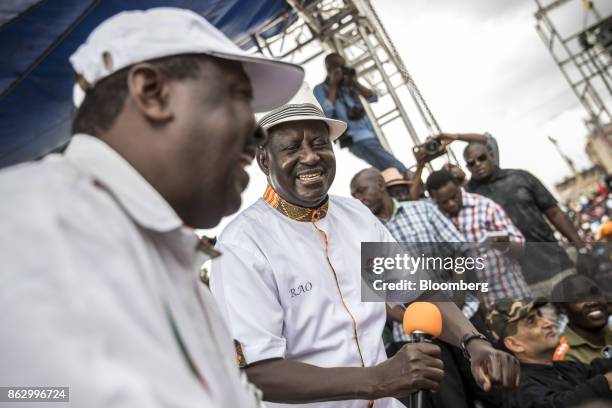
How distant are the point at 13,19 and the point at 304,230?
3.20 meters

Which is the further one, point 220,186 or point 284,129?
point 284,129

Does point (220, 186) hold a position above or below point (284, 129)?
below

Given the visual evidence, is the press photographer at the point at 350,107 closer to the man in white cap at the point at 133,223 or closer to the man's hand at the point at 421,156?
the man's hand at the point at 421,156

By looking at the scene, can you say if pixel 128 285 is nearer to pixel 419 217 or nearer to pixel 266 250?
pixel 266 250

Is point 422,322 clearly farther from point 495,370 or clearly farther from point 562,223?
point 562,223

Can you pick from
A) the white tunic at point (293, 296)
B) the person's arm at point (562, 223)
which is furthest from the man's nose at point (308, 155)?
the person's arm at point (562, 223)

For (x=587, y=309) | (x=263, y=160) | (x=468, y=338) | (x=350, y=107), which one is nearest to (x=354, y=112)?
(x=350, y=107)

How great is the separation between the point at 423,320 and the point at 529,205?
3.37 meters

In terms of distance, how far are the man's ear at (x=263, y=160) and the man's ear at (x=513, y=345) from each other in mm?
2360

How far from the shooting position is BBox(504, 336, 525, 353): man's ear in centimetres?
327

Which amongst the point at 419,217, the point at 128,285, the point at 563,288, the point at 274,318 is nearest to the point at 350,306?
the point at 274,318

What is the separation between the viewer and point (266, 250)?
1.70 m

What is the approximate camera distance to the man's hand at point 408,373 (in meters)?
1.41

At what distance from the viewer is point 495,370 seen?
5.54 ft
